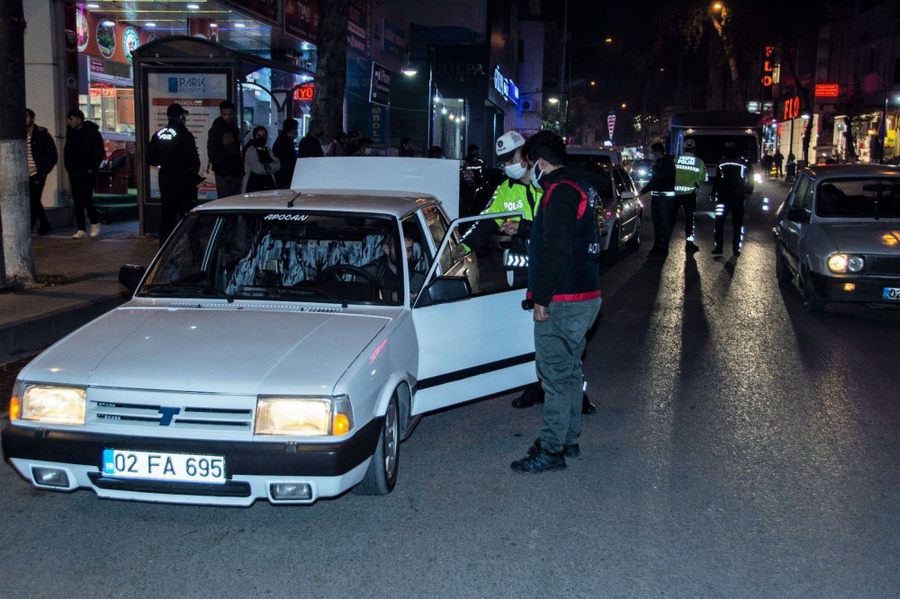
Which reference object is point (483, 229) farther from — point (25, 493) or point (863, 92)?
point (863, 92)

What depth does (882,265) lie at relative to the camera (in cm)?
924

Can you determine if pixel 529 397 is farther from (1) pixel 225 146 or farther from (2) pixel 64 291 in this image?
(1) pixel 225 146

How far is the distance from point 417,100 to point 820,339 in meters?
24.3

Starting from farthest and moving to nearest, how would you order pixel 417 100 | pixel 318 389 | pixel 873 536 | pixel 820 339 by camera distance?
pixel 417 100
pixel 820 339
pixel 873 536
pixel 318 389

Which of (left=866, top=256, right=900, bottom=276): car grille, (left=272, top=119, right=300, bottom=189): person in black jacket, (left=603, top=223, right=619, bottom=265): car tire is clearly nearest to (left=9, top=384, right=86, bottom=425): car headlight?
(left=866, top=256, right=900, bottom=276): car grille

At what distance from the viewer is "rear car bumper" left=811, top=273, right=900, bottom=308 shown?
9227mm

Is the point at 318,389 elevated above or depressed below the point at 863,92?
below

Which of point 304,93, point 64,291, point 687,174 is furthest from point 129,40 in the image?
point 687,174

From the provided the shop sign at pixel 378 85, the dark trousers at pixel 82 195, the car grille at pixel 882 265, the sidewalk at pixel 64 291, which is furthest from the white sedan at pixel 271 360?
the shop sign at pixel 378 85

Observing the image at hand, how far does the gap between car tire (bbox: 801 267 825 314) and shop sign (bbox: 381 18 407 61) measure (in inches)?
693

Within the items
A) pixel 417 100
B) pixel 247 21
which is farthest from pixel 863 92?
pixel 247 21

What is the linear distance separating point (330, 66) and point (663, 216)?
631 cm

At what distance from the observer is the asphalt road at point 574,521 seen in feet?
12.8

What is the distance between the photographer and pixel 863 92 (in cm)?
4450
